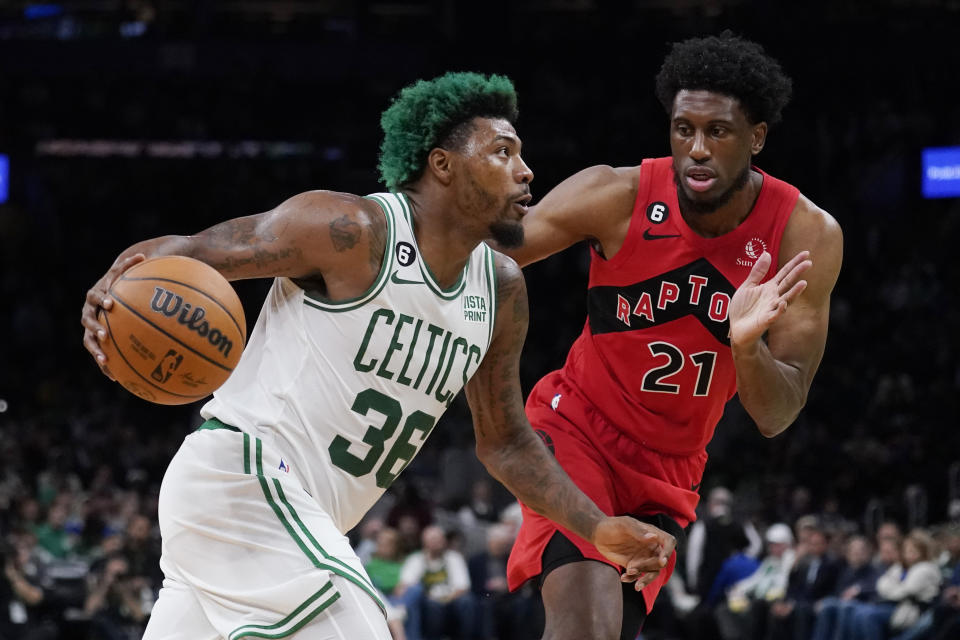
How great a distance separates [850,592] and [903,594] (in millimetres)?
518

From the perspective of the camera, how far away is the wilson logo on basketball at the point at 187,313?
3.66 metres

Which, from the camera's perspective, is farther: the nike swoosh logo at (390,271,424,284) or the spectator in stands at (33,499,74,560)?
the spectator in stands at (33,499,74,560)

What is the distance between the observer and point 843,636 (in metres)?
11.5

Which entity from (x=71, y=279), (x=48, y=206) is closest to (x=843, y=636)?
(x=71, y=279)

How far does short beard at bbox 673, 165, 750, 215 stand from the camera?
16.3 feet

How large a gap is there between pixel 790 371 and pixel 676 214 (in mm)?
770

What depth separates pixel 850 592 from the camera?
11664 millimetres

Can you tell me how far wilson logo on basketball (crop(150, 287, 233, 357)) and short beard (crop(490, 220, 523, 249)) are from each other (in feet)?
3.38

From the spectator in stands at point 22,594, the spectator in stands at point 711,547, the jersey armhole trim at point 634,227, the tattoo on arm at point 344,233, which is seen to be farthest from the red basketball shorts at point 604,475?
the spectator in stands at point 711,547

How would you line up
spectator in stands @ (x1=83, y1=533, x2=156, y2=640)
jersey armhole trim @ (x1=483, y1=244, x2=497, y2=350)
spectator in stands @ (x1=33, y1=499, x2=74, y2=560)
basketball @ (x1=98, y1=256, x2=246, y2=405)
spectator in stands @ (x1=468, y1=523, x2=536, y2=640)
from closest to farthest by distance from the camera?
basketball @ (x1=98, y1=256, x2=246, y2=405) < jersey armhole trim @ (x1=483, y1=244, x2=497, y2=350) < spectator in stands @ (x1=83, y1=533, x2=156, y2=640) < spectator in stands @ (x1=468, y1=523, x2=536, y2=640) < spectator in stands @ (x1=33, y1=499, x2=74, y2=560)

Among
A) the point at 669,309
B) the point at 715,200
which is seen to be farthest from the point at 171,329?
the point at 715,200

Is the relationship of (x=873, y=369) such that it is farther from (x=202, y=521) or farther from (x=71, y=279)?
(x=202, y=521)

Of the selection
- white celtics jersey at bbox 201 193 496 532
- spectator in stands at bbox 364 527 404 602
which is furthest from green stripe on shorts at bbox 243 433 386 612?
spectator in stands at bbox 364 527 404 602

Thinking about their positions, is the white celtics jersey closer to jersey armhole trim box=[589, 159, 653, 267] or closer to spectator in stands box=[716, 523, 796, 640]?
jersey armhole trim box=[589, 159, 653, 267]
